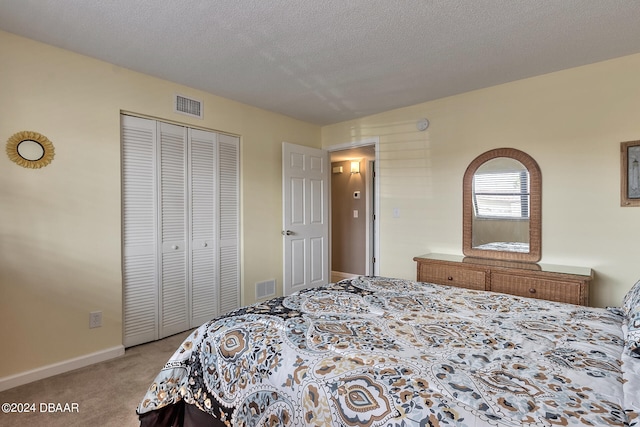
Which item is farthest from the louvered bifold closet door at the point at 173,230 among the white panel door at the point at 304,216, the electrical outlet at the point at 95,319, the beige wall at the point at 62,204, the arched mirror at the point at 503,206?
the arched mirror at the point at 503,206

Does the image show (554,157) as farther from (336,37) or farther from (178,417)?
(178,417)

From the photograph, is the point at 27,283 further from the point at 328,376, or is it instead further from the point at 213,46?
the point at 328,376

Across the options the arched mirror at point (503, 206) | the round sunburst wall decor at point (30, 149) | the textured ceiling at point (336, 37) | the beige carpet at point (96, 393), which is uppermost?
the textured ceiling at point (336, 37)

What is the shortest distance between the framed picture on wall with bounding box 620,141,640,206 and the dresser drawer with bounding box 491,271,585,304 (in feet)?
2.51

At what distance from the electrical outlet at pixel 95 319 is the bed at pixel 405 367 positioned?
1.55 m

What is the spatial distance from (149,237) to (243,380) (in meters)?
2.11

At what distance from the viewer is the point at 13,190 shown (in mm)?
2143

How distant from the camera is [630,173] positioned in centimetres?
237

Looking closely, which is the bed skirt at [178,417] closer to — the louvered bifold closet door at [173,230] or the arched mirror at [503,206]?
the louvered bifold closet door at [173,230]

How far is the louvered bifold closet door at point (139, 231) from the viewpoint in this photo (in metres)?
2.69

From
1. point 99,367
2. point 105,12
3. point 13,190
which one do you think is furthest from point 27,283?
point 105,12

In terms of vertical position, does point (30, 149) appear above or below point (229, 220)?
above

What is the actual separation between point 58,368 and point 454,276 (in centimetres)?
323

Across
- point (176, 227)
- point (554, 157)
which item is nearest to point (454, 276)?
point (554, 157)
